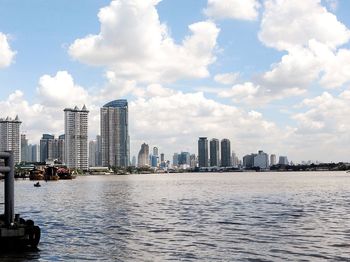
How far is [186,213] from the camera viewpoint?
229 ft

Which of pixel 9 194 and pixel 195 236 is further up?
pixel 9 194

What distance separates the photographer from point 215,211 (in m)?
72.2

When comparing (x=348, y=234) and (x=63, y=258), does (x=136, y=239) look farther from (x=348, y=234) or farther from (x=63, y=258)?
(x=348, y=234)

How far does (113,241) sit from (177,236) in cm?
623

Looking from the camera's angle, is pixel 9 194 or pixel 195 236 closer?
pixel 9 194

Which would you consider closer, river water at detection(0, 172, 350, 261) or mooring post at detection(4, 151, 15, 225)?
river water at detection(0, 172, 350, 261)

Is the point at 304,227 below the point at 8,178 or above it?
below

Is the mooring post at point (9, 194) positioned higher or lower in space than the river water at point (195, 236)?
higher

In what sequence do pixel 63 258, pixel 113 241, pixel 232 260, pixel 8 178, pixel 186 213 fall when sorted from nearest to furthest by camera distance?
1. pixel 232 260
2. pixel 63 258
3. pixel 8 178
4. pixel 113 241
5. pixel 186 213

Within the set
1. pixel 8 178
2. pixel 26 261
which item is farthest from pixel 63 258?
pixel 8 178

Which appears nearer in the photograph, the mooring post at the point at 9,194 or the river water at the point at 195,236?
the river water at the point at 195,236

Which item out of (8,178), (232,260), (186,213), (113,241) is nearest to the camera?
(232,260)

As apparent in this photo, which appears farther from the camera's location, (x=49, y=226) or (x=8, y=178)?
(x=49, y=226)

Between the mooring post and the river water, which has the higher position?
the mooring post
